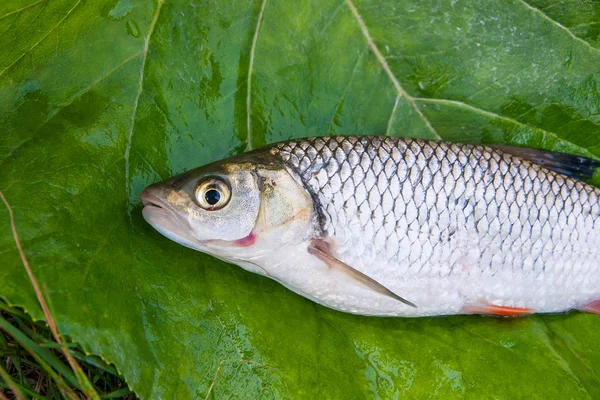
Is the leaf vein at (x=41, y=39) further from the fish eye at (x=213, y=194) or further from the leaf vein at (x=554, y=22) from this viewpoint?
the leaf vein at (x=554, y=22)

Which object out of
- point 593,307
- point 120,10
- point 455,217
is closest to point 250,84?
point 120,10

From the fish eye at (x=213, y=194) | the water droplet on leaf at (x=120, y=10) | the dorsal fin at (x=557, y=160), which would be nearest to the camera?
the fish eye at (x=213, y=194)

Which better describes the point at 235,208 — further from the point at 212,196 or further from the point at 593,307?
the point at 593,307

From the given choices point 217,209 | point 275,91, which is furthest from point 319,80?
point 217,209

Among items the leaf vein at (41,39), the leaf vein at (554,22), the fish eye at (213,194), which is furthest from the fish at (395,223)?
the leaf vein at (41,39)

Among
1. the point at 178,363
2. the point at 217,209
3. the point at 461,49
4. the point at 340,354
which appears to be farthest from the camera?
the point at 461,49

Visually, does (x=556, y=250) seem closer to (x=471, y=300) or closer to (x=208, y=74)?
(x=471, y=300)
